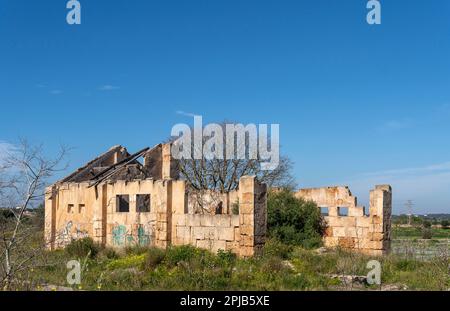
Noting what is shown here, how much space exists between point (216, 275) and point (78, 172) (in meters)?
15.2

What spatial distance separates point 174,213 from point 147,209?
5.23 metres

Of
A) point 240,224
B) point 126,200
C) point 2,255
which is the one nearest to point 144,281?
point 2,255

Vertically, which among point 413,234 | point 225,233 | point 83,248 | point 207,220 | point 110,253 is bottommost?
point 413,234

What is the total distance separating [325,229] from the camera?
20.5 m

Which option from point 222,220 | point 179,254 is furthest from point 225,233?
point 179,254

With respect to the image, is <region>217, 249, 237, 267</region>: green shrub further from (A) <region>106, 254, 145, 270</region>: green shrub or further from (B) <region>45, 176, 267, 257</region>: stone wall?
(A) <region>106, 254, 145, 270</region>: green shrub

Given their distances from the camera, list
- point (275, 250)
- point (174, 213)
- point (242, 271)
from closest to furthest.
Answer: point (242, 271) < point (275, 250) < point (174, 213)

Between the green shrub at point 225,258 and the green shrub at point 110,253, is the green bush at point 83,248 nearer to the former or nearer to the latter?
the green shrub at point 110,253

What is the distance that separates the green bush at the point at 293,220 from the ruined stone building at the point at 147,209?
1552mm

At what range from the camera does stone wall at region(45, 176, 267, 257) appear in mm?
15992

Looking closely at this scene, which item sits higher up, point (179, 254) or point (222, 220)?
point (222, 220)

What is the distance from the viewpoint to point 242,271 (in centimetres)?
1324

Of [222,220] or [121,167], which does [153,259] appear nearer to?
[222,220]
